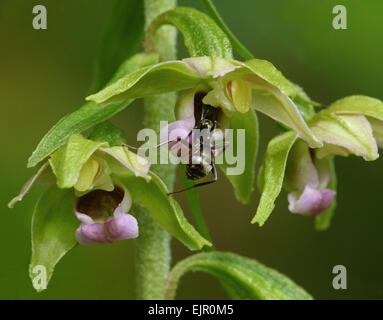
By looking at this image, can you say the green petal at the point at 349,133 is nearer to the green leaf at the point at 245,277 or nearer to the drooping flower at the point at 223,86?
the drooping flower at the point at 223,86

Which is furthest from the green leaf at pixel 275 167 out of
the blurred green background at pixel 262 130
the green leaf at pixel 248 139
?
the blurred green background at pixel 262 130

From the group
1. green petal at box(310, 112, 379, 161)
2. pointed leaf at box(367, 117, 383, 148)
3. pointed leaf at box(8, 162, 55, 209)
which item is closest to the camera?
pointed leaf at box(8, 162, 55, 209)

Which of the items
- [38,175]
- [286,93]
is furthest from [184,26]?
[38,175]

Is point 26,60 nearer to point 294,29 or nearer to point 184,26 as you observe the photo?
point 294,29

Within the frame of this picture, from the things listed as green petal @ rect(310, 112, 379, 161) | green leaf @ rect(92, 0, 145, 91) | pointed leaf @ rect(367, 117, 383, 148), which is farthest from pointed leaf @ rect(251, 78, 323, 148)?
green leaf @ rect(92, 0, 145, 91)

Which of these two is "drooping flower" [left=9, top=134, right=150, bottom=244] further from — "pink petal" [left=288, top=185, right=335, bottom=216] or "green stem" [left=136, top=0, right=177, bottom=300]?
"pink petal" [left=288, top=185, right=335, bottom=216]
